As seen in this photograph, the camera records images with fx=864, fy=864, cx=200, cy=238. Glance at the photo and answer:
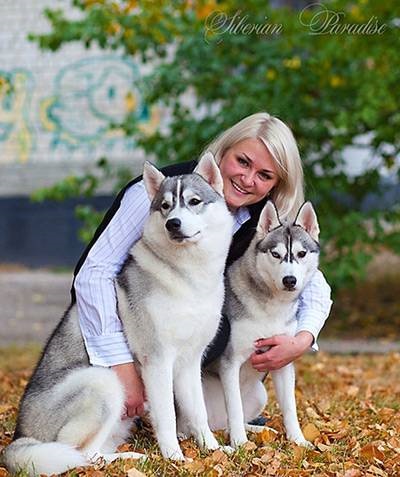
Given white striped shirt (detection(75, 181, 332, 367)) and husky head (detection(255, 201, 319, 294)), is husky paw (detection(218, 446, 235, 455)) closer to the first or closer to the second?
white striped shirt (detection(75, 181, 332, 367))

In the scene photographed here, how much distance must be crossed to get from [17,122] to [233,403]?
10074 mm

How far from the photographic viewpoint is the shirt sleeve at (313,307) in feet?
14.4

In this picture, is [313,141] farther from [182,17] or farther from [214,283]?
[214,283]

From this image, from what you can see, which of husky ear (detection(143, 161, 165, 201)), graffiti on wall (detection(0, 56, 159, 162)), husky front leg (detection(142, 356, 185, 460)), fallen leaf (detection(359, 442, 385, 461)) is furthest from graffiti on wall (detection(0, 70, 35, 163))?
fallen leaf (detection(359, 442, 385, 461))

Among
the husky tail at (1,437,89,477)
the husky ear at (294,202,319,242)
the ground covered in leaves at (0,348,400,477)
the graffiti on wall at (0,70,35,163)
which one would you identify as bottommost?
the ground covered in leaves at (0,348,400,477)

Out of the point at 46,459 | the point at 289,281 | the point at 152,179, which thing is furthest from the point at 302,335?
the point at 46,459

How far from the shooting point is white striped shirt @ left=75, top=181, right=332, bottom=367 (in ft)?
12.5

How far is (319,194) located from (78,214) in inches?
100

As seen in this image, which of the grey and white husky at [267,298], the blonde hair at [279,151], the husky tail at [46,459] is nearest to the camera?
the husky tail at [46,459]

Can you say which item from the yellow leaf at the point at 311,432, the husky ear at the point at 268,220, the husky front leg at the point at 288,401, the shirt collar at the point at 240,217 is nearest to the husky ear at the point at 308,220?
the husky ear at the point at 268,220

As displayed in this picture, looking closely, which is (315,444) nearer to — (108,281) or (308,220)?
(308,220)

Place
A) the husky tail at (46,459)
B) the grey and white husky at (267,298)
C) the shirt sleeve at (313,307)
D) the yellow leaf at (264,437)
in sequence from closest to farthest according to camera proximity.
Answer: the husky tail at (46,459) → the grey and white husky at (267,298) → the yellow leaf at (264,437) → the shirt sleeve at (313,307)

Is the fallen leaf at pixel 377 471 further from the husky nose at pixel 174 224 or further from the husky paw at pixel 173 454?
the husky nose at pixel 174 224

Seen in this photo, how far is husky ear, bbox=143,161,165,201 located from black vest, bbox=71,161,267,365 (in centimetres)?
34
